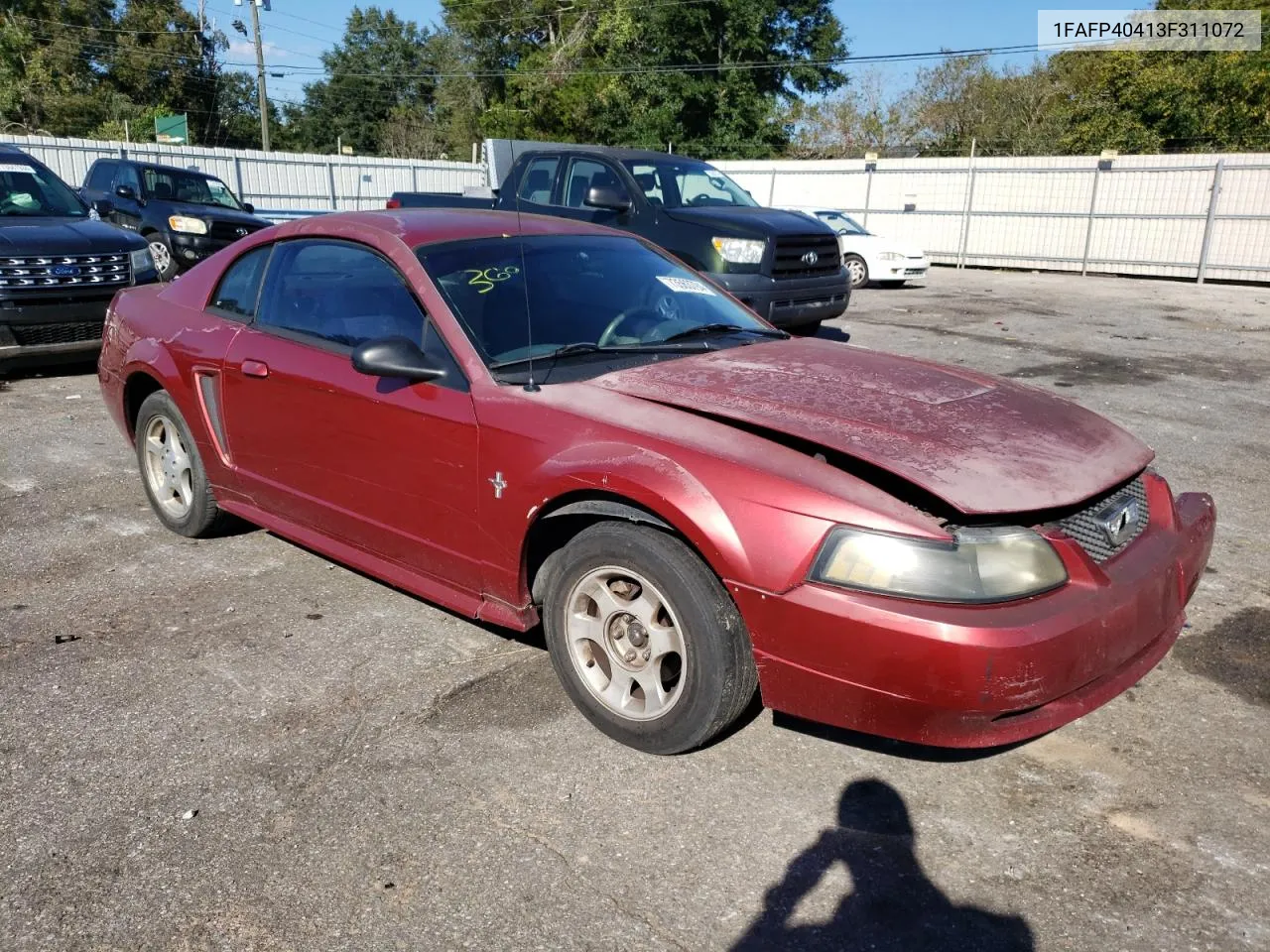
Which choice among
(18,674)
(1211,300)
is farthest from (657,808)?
(1211,300)

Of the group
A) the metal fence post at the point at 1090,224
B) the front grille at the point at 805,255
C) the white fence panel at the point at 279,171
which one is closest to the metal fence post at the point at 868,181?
the metal fence post at the point at 1090,224

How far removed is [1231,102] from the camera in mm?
30875

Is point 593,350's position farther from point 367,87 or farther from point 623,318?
point 367,87

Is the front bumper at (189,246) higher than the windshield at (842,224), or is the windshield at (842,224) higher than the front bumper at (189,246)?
the windshield at (842,224)

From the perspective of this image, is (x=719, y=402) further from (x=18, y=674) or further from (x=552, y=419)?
(x=18, y=674)

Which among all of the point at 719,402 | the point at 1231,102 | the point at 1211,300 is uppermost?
the point at 1231,102

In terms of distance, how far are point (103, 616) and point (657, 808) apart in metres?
2.52

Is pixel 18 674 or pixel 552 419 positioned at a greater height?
pixel 552 419

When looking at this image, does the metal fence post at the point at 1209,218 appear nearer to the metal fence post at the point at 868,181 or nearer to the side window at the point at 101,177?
the metal fence post at the point at 868,181

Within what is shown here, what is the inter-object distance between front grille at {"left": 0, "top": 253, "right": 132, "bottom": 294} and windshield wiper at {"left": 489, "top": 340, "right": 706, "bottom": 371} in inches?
255

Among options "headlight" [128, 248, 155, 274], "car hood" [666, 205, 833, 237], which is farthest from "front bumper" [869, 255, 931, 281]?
"headlight" [128, 248, 155, 274]

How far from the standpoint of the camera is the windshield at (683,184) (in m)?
10.3

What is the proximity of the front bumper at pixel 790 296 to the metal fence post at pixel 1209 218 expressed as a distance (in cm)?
1395

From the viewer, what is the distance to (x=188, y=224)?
13.4m
